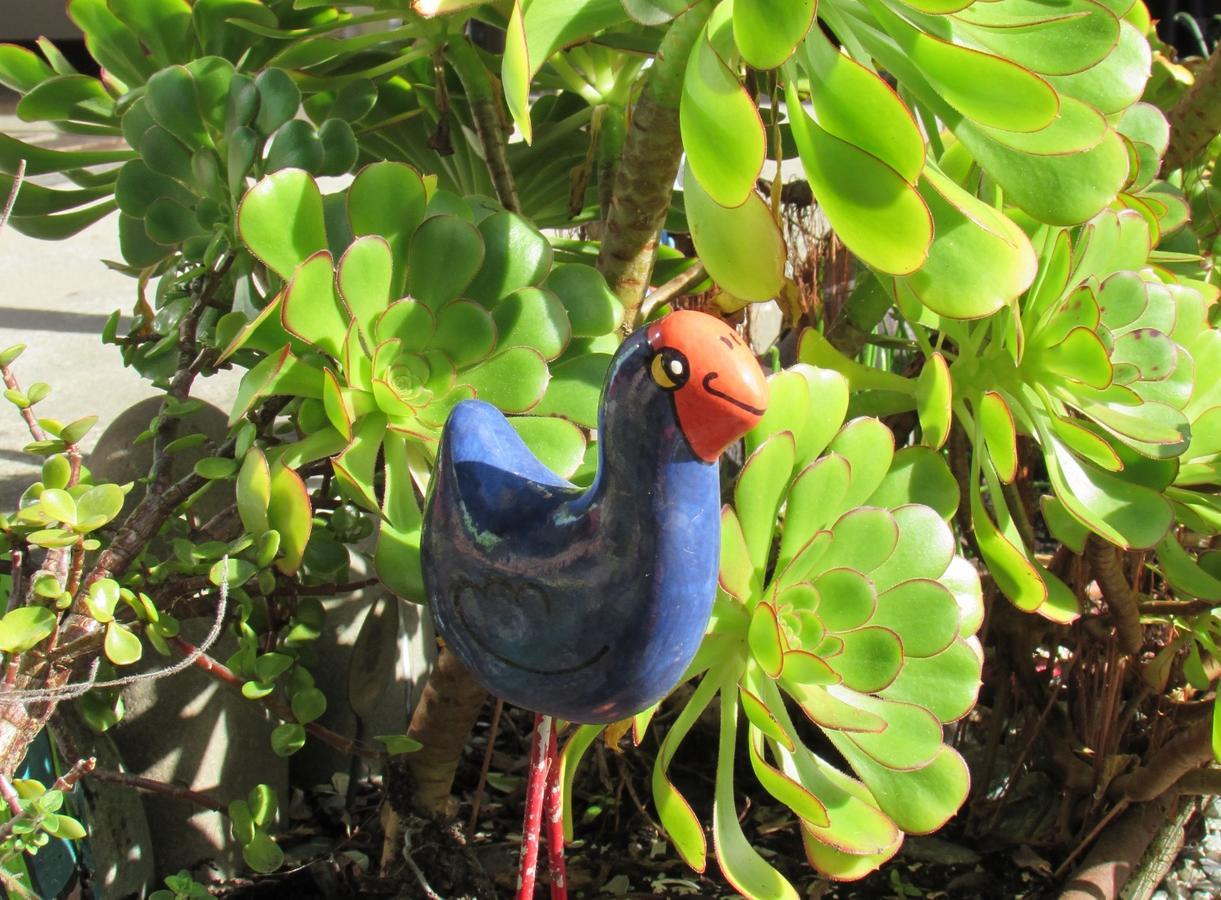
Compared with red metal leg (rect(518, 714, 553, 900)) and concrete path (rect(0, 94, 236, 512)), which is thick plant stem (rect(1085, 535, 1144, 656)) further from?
concrete path (rect(0, 94, 236, 512))

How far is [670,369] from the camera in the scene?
0.47 metres

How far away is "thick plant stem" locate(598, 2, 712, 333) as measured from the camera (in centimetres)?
63

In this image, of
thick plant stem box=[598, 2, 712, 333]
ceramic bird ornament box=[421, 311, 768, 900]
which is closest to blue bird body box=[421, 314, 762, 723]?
ceramic bird ornament box=[421, 311, 768, 900]

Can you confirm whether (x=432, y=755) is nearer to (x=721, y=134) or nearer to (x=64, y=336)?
(x=721, y=134)

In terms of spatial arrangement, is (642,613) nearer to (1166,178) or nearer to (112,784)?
(112,784)

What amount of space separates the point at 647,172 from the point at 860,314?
0.30 metres

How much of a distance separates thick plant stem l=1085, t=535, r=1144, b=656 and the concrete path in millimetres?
1145

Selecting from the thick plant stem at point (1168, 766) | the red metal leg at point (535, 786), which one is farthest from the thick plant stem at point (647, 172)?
the thick plant stem at point (1168, 766)

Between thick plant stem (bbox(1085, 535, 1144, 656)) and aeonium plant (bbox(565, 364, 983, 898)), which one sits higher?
aeonium plant (bbox(565, 364, 983, 898))

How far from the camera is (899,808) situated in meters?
0.72

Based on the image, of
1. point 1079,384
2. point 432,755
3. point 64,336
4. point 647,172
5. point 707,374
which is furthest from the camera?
point 64,336

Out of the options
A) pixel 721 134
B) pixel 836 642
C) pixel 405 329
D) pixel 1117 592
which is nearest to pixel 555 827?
pixel 836 642

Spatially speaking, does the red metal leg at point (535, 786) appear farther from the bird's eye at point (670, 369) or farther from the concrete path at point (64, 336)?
the concrete path at point (64, 336)

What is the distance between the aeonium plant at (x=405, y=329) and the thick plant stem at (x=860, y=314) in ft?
0.91
